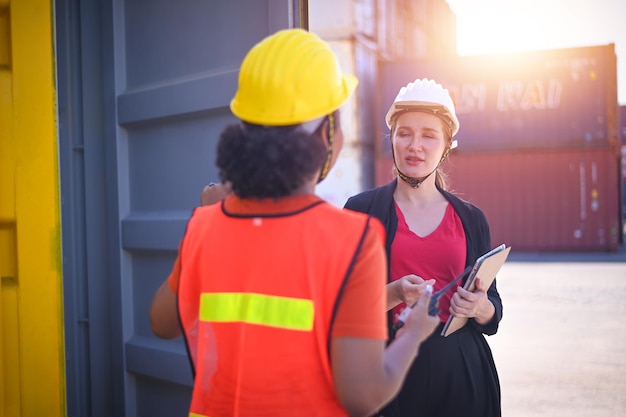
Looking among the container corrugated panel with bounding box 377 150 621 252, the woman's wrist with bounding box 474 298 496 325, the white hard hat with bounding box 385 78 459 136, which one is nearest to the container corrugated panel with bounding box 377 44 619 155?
the container corrugated panel with bounding box 377 150 621 252

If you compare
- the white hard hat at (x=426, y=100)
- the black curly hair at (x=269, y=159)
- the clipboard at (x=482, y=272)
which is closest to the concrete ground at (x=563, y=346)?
the clipboard at (x=482, y=272)

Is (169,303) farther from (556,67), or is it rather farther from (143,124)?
(556,67)

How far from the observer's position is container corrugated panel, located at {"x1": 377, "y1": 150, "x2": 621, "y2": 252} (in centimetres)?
1808

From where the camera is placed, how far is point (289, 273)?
1.25 m

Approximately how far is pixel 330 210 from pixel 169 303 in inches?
19.0

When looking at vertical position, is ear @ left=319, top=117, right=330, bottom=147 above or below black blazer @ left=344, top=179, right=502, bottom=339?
above

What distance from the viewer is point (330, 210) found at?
1.28 m

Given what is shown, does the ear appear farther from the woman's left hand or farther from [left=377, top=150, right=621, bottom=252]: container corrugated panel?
[left=377, top=150, right=621, bottom=252]: container corrugated panel

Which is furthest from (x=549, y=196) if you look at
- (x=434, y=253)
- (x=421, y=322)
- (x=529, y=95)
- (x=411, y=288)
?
(x=421, y=322)

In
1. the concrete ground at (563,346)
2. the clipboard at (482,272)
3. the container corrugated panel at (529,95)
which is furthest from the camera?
the container corrugated panel at (529,95)

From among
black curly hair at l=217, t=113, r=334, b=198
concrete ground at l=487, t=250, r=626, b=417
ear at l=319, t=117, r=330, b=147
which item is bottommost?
concrete ground at l=487, t=250, r=626, b=417

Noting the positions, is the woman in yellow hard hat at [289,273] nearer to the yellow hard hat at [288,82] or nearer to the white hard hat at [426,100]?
the yellow hard hat at [288,82]

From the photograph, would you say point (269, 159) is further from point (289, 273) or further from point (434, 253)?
point (434, 253)

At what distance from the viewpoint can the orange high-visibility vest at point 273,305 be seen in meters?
1.23
